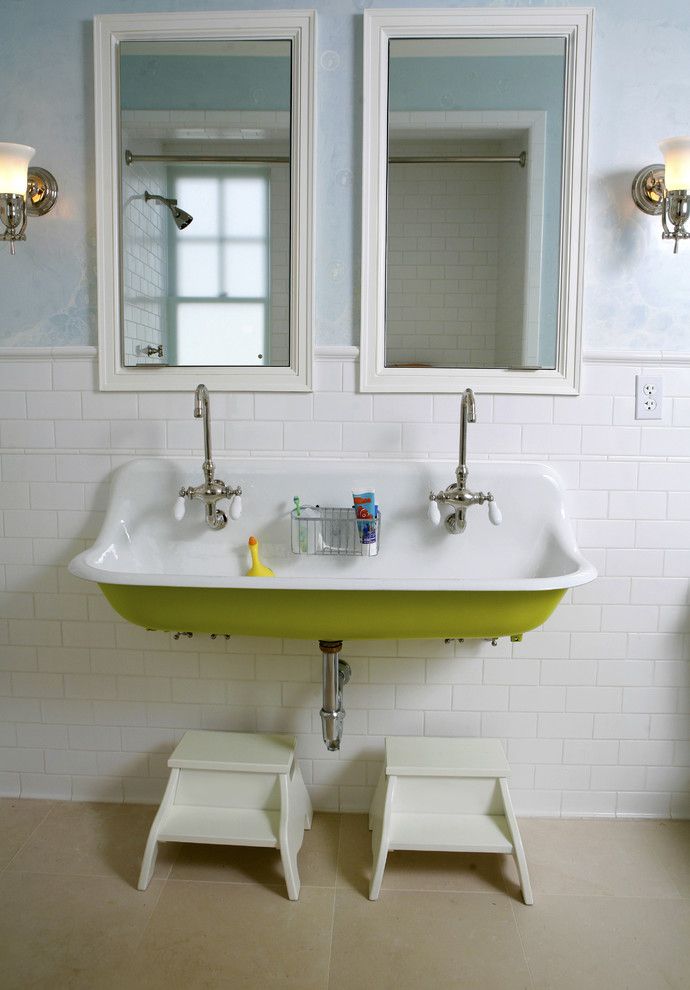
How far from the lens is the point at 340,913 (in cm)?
186

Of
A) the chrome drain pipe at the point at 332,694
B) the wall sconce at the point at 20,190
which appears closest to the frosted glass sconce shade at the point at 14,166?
the wall sconce at the point at 20,190

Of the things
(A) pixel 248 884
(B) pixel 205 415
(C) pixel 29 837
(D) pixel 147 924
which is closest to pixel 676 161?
(B) pixel 205 415

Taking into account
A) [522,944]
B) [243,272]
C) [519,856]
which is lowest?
[522,944]

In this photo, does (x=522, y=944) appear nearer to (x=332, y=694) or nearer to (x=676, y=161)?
(x=332, y=694)

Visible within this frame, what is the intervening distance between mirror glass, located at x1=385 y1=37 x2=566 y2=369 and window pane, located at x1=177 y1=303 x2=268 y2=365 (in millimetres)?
349

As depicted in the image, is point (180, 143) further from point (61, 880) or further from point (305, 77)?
point (61, 880)

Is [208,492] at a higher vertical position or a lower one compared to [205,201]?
lower

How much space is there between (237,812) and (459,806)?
0.56m

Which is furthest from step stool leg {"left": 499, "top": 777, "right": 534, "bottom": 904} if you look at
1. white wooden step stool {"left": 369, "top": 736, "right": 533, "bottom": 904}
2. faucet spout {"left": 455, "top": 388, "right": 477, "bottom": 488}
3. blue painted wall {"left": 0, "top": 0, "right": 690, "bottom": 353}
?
blue painted wall {"left": 0, "top": 0, "right": 690, "bottom": 353}

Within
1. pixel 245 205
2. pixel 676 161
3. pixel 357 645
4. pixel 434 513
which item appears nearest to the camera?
pixel 676 161

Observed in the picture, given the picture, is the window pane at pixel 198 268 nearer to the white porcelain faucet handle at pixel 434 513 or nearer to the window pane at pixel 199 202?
the window pane at pixel 199 202

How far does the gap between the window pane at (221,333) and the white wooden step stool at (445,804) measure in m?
1.12

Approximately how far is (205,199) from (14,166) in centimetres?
46

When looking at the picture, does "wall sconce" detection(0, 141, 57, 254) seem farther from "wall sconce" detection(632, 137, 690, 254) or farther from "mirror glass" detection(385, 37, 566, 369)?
"wall sconce" detection(632, 137, 690, 254)
